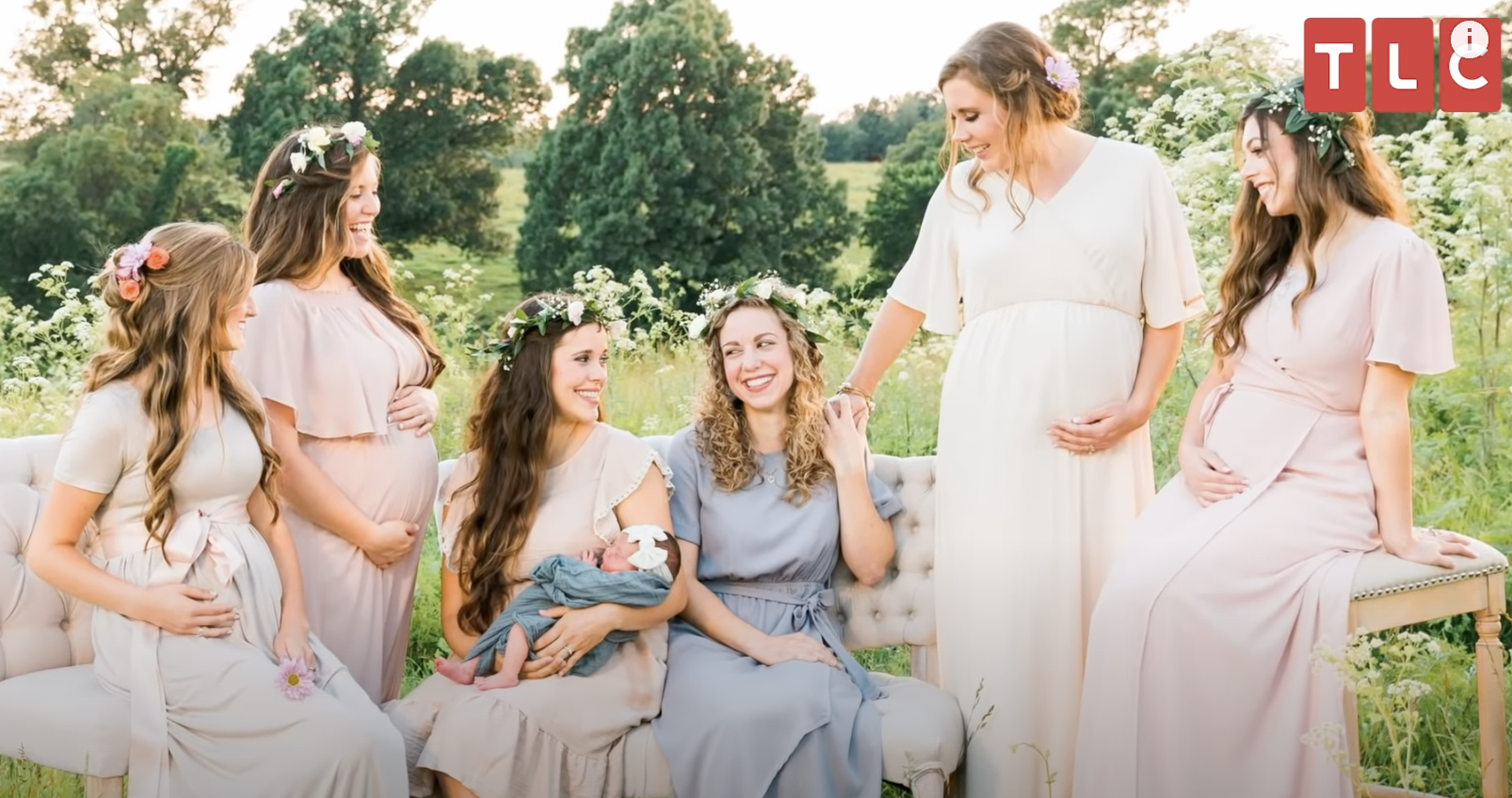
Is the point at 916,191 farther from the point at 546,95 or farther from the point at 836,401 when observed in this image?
the point at 836,401

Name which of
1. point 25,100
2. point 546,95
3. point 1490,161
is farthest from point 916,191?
point 1490,161

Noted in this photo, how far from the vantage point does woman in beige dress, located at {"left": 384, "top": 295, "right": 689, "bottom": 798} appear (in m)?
3.17

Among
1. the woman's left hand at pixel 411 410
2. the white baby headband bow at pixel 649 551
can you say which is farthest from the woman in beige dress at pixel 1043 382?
the woman's left hand at pixel 411 410

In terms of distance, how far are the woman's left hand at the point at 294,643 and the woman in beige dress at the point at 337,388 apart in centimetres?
27

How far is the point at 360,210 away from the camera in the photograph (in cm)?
353

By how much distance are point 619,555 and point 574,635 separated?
7.8 inches

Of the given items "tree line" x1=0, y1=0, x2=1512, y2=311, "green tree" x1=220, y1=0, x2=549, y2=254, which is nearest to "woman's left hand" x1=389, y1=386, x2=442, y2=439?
"tree line" x1=0, y1=0, x2=1512, y2=311

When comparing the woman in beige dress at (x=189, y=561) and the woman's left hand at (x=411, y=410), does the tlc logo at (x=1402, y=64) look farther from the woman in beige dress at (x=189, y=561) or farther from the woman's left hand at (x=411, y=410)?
the woman in beige dress at (x=189, y=561)

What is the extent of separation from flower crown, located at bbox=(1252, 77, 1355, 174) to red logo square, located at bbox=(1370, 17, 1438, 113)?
10.6 feet

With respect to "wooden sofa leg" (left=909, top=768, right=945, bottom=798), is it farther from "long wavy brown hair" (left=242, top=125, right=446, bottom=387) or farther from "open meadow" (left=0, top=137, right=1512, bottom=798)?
"long wavy brown hair" (left=242, top=125, right=446, bottom=387)

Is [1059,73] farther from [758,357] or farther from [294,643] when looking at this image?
[294,643]

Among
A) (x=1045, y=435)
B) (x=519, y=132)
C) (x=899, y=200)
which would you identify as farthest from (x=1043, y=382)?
(x=519, y=132)

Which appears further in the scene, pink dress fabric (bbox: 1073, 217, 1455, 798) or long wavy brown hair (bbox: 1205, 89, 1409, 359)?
long wavy brown hair (bbox: 1205, 89, 1409, 359)

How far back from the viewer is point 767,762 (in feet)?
10.2
